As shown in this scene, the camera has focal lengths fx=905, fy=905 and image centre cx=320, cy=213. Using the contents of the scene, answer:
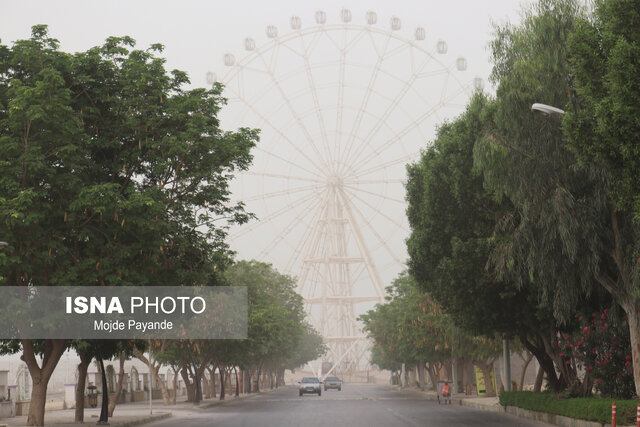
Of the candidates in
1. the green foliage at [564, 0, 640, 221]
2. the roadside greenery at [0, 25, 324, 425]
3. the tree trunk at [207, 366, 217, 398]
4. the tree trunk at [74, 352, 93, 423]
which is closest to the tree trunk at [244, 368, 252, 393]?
the tree trunk at [207, 366, 217, 398]

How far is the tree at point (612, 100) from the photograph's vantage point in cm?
1800

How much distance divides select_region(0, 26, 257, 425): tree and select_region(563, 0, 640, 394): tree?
38.0ft

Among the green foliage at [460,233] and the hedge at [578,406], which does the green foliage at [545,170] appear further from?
the green foliage at [460,233]

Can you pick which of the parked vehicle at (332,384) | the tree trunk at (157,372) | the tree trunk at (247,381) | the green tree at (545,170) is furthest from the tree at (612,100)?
the parked vehicle at (332,384)

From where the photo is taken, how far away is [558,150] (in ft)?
79.3

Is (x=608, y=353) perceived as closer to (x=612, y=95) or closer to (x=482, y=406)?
(x=612, y=95)

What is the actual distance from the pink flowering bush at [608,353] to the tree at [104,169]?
11976 mm

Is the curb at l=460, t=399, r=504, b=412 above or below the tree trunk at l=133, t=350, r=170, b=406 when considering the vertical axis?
below

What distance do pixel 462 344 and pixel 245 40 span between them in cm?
2947

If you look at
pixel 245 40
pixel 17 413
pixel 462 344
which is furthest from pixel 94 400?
pixel 245 40

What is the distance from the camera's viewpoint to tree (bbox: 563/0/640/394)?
1800 centimetres

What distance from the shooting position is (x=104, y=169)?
28266 millimetres

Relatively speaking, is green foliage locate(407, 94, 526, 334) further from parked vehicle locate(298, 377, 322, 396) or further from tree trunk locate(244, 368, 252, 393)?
tree trunk locate(244, 368, 252, 393)

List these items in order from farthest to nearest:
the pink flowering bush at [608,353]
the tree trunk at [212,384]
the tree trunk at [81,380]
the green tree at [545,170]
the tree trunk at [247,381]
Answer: the tree trunk at [247,381] < the tree trunk at [212,384] < the tree trunk at [81,380] < the pink flowering bush at [608,353] < the green tree at [545,170]
